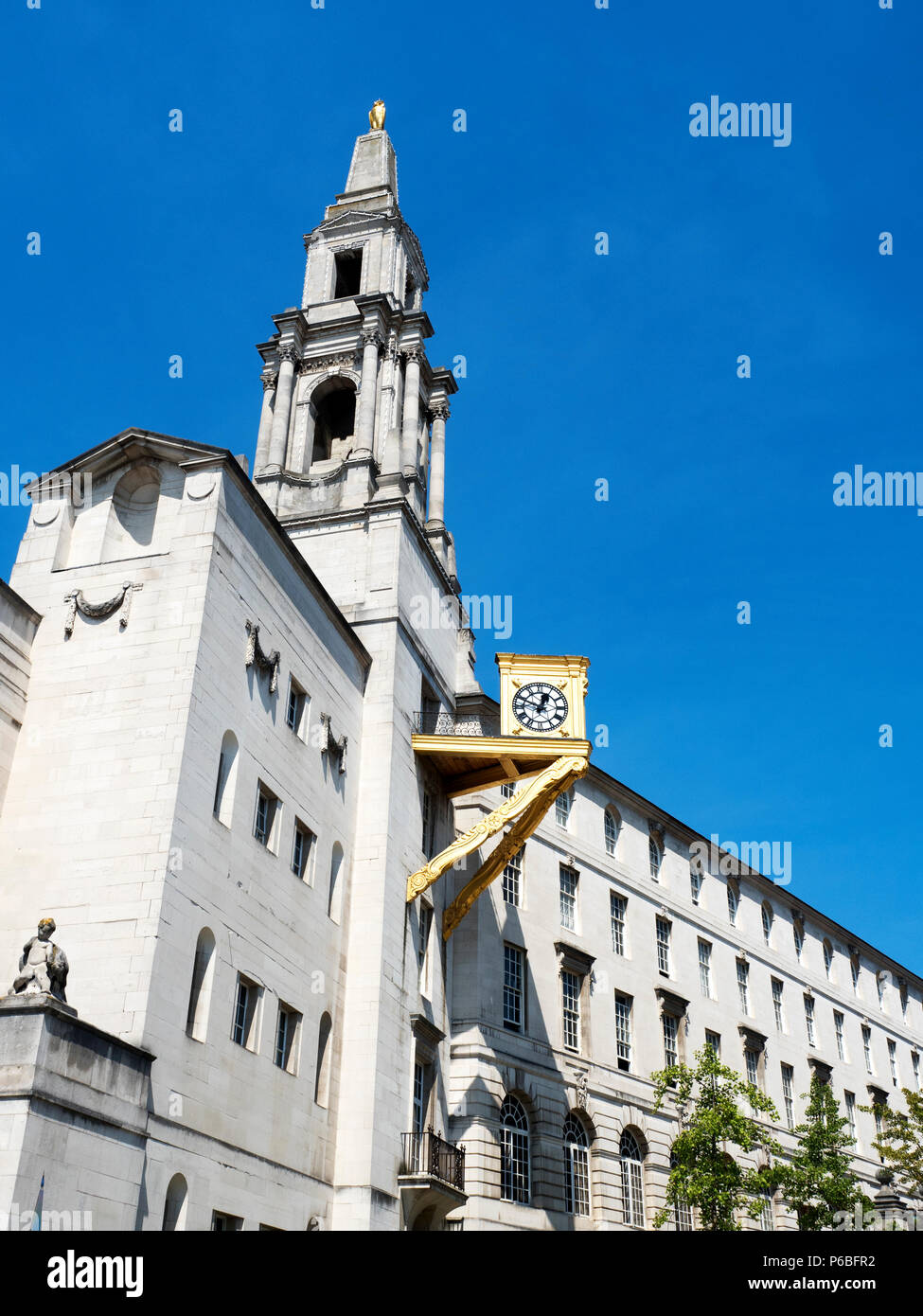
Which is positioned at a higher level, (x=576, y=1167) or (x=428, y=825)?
(x=428, y=825)

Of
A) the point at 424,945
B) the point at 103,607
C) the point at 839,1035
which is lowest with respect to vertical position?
the point at 424,945

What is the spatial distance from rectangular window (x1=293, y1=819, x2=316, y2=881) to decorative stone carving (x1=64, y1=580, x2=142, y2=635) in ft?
22.3

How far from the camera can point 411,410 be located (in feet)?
147

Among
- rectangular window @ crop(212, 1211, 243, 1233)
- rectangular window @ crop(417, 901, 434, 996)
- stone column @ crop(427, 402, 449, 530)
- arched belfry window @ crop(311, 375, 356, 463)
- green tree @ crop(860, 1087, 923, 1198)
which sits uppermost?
arched belfry window @ crop(311, 375, 356, 463)

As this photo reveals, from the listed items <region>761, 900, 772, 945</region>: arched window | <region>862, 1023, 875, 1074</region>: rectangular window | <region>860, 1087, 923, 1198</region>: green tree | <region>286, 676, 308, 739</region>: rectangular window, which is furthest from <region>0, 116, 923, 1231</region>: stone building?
<region>862, 1023, 875, 1074</region>: rectangular window

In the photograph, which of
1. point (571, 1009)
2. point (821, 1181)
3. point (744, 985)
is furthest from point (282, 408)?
point (821, 1181)

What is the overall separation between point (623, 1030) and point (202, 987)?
85.2ft

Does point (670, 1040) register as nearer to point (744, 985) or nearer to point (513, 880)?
point (744, 985)

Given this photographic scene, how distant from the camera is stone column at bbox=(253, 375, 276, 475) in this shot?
43750 mm

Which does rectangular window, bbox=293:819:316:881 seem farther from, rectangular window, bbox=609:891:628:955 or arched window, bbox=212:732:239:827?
rectangular window, bbox=609:891:628:955

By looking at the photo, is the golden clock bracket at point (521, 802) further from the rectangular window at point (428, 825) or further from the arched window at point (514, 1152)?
the arched window at point (514, 1152)

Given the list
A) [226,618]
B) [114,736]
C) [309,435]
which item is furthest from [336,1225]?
[309,435]

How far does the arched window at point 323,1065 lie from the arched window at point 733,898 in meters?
31.7

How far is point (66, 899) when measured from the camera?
23250 mm
